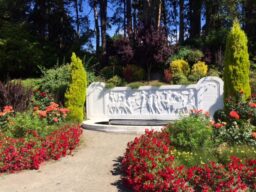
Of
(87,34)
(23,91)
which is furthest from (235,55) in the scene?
(87,34)

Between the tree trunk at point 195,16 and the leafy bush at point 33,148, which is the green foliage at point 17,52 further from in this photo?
the leafy bush at point 33,148

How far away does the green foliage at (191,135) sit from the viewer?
611cm

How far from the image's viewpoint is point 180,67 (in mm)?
13133

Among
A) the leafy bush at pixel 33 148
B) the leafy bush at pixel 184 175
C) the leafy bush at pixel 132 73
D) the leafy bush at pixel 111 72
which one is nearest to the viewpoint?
the leafy bush at pixel 184 175

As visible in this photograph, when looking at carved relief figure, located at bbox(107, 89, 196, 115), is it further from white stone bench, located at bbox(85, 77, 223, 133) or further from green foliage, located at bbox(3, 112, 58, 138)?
green foliage, located at bbox(3, 112, 58, 138)

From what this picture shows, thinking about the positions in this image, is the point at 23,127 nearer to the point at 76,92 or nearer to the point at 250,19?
the point at 76,92

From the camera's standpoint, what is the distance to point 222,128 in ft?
22.3

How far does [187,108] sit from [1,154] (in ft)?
22.4

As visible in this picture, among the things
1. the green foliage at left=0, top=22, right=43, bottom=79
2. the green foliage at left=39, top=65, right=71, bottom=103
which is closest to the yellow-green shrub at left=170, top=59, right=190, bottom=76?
the green foliage at left=39, top=65, right=71, bottom=103

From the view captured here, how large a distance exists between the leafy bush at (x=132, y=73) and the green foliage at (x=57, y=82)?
2450mm

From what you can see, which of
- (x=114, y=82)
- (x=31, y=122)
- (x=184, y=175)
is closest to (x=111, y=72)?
(x=114, y=82)

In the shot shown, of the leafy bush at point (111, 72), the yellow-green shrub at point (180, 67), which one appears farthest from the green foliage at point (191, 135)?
the leafy bush at point (111, 72)

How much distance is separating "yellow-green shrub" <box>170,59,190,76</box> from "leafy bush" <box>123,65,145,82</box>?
1.46 metres

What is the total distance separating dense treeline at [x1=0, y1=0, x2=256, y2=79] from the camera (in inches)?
563
